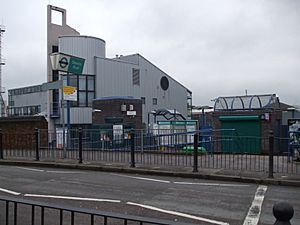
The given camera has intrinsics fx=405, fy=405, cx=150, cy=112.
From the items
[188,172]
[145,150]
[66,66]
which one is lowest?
[188,172]

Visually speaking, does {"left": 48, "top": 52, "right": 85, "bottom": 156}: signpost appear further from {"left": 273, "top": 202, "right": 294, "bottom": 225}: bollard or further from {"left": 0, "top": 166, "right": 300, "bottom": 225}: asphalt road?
{"left": 273, "top": 202, "right": 294, "bottom": 225}: bollard

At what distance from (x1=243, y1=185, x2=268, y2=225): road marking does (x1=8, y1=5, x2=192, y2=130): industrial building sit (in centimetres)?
2797

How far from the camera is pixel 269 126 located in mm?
25453

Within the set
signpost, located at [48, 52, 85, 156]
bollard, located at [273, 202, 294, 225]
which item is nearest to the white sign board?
signpost, located at [48, 52, 85, 156]

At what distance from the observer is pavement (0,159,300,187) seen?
11.0m

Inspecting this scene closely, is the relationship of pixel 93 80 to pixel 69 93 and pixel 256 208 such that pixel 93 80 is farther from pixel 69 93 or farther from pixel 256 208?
pixel 256 208

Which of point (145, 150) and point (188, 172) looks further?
point (145, 150)

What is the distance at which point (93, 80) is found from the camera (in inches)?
1682

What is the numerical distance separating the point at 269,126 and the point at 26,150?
49.3 feet

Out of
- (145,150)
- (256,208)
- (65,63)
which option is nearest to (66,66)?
(65,63)

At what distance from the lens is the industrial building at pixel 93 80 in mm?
41281

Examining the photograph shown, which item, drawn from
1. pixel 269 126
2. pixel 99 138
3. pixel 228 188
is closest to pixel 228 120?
pixel 269 126

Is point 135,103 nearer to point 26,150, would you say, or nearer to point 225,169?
point 26,150

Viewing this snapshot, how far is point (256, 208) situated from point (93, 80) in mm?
36161
